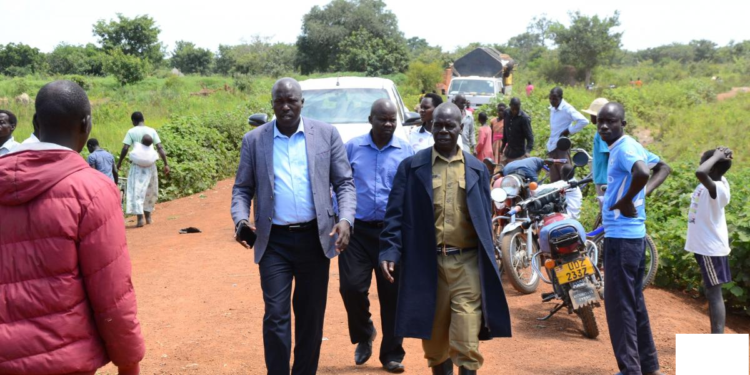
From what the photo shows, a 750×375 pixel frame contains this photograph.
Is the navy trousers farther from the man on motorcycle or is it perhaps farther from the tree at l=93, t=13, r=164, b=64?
the tree at l=93, t=13, r=164, b=64

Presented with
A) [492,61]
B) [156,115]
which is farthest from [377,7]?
[156,115]

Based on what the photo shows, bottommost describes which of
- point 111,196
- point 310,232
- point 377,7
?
point 310,232

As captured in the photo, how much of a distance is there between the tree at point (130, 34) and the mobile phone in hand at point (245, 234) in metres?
45.7

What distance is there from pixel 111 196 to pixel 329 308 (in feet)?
15.2

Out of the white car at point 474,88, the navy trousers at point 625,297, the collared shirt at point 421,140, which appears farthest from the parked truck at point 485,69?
the navy trousers at point 625,297

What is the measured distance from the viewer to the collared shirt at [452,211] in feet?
14.9

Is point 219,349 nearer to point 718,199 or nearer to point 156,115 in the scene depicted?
point 718,199

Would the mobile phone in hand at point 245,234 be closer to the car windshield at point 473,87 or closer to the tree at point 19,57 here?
the car windshield at point 473,87

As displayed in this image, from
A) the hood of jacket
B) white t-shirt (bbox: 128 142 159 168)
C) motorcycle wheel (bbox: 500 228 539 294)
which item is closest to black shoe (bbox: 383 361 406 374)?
motorcycle wheel (bbox: 500 228 539 294)

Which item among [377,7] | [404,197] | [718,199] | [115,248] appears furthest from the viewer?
[377,7]

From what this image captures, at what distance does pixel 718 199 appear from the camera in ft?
18.7

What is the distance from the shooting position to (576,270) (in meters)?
6.19

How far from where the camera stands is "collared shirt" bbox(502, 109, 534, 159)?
12.1 meters

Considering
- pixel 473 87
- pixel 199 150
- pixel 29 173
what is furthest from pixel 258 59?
pixel 29 173
